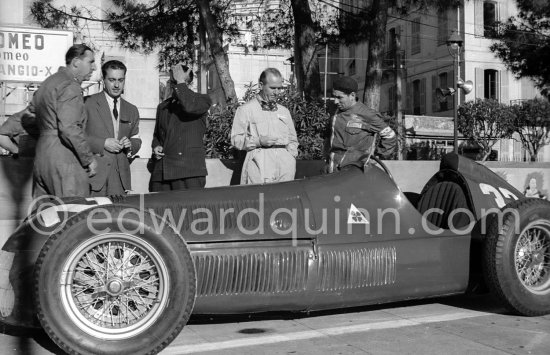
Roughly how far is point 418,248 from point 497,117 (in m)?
32.1

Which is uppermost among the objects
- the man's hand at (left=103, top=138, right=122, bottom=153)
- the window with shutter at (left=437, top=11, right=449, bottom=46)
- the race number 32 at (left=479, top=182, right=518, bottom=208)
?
the window with shutter at (left=437, top=11, right=449, bottom=46)

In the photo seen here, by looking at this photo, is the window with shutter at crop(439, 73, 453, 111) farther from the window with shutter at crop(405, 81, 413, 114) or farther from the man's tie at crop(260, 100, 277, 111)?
the man's tie at crop(260, 100, 277, 111)

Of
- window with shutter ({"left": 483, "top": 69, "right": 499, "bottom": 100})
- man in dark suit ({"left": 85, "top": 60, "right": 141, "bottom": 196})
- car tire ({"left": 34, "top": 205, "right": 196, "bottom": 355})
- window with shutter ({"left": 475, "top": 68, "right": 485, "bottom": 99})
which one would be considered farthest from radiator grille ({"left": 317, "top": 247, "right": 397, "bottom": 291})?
window with shutter ({"left": 483, "top": 69, "right": 499, "bottom": 100})

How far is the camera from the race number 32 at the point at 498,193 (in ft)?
16.0

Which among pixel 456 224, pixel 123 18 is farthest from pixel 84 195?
pixel 123 18

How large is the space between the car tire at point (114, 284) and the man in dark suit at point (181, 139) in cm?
185

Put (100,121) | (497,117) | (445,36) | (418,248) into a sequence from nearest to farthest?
(418,248) < (100,121) < (497,117) < (445,36)

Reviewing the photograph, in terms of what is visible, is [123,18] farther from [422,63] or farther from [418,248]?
[422,63]

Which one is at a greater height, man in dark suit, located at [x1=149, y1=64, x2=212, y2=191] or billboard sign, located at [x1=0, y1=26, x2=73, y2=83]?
billboard sign, located at [x1=0, y1=26, x2=73, y2=83]

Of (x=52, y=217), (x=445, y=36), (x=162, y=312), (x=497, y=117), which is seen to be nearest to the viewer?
(x=162, y=312)

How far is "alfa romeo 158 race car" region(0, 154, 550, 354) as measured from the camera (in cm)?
356

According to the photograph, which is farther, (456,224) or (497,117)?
(497,117)

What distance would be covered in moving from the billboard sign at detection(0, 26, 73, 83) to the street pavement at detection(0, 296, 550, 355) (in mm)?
5461

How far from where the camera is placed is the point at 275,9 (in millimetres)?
13680
